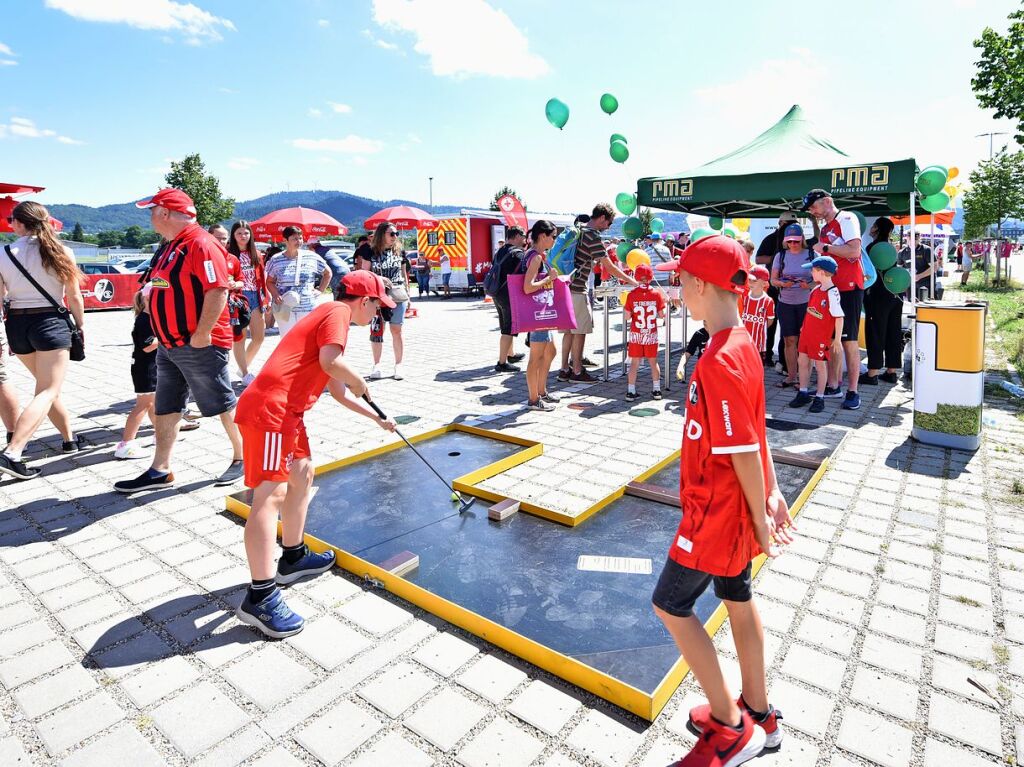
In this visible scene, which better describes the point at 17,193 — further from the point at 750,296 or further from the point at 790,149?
the point at 790,149

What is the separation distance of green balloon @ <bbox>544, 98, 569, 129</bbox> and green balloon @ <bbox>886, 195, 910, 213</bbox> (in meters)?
4.65

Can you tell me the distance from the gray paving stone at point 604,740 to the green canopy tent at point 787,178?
6632 mm

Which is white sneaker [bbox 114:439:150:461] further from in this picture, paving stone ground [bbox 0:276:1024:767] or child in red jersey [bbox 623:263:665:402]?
child in red jersey [bbox 623:263:665:402]

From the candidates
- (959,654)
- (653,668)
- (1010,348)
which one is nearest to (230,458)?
(653,668)

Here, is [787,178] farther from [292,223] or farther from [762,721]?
[292,223]

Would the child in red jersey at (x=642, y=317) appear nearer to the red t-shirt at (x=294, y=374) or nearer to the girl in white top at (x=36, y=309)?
the red t-shirt at (x=294, y=374)

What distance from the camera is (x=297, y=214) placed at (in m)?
15.7

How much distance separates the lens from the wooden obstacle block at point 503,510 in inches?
152

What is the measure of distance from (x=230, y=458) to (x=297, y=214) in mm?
11901

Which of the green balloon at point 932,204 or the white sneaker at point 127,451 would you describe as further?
the green balloon at point 932,204

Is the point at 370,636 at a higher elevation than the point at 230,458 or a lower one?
lower

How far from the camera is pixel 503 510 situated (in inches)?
154

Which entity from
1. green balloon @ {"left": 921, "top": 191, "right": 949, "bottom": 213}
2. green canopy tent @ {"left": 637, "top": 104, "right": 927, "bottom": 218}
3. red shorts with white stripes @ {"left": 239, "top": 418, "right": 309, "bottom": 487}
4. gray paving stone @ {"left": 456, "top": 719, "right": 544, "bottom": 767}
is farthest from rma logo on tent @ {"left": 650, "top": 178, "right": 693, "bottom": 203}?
gray paving stone @ {"left": 456, "top": 719, "right": 544, "bottom": 767}

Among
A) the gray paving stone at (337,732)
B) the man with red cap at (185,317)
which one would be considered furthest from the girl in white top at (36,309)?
the gray paving stone at (337,732)
